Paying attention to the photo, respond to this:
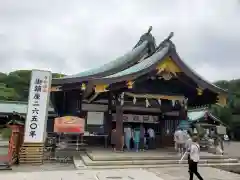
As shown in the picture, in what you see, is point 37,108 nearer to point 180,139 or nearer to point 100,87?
point 100,87

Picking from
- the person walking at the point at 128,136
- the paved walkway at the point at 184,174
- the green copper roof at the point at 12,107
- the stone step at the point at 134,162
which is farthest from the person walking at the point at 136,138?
the green copper roof at the point at 12,107

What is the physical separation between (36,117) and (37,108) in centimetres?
38

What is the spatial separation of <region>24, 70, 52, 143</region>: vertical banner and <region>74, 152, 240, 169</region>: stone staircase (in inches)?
83.6

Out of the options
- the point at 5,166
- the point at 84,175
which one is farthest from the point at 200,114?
the point at 5,166

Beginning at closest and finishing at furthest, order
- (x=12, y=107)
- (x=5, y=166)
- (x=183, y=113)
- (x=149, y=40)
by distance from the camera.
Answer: (x=5, y=166)
(x=183, y=113)
(x=149, y=40)
(x=12, y=107)

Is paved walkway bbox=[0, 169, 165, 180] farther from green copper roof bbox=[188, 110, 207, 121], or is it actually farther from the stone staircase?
green copper roof bbox=[188, 110, 207, 121]

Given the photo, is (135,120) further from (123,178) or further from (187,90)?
(123,178)

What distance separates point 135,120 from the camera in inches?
635

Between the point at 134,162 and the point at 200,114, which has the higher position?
the point at 200,114

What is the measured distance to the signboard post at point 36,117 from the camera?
1111cm

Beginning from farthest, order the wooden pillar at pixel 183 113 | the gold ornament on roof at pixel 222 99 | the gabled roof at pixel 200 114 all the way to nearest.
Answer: the gabled roof at pixel 200 114 < the wooden pillar at pixel 183 113 < the gold ornament on roof at pixel 222 99

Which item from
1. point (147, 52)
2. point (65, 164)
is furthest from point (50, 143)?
point (147, 52)

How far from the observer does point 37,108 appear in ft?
37.2

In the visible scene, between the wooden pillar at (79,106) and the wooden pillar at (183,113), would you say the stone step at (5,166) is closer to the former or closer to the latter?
the wooden pillar at (79,106)
